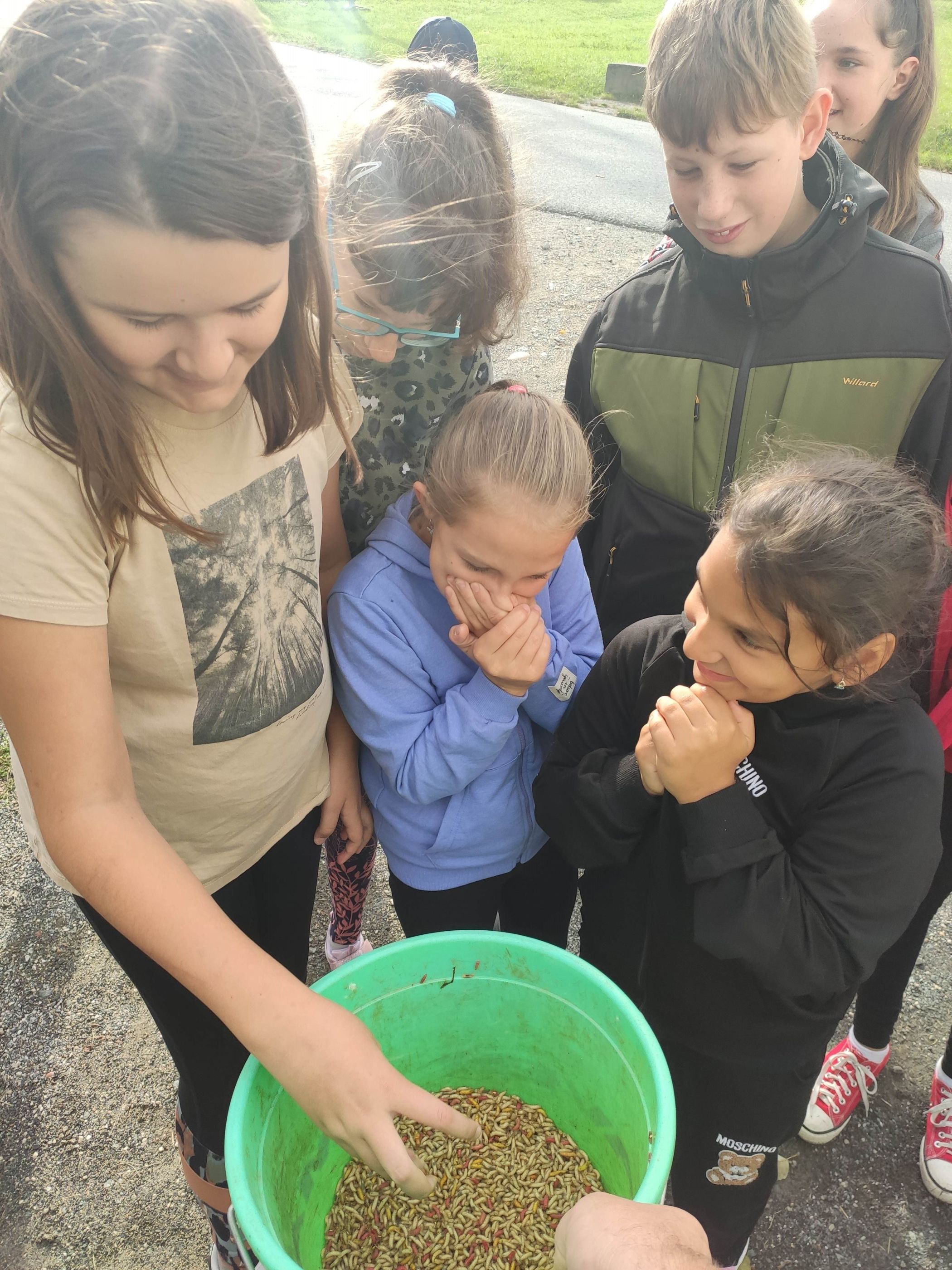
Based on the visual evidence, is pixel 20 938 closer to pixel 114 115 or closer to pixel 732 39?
pixel 114 115

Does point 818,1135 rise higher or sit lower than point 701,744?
lower

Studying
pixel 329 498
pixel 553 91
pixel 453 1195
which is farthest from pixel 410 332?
pixel 553 91

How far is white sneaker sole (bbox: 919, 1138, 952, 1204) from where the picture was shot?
7.06ft

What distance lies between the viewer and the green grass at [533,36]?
1237 centimetres

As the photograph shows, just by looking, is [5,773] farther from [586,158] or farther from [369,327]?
[586,158]

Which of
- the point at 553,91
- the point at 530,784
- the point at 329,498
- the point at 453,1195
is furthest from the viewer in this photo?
the point at 553,91

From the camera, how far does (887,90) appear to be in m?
2.61

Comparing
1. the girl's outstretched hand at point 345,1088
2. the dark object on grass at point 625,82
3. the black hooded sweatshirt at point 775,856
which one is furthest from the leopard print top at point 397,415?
the dark object on grass at point 625,82

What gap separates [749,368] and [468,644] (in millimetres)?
961

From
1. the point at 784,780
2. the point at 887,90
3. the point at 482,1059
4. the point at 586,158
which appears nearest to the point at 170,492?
the point at 784,780

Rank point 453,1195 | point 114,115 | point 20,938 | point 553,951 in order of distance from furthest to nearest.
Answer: point 20,938 → point 453,1195 → point 553,951 → point 114,115

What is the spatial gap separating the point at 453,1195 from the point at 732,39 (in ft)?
7.67

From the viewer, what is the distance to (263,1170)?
4.60 feet

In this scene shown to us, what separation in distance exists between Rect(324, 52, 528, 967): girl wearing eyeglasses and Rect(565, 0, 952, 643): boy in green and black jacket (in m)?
0.38
